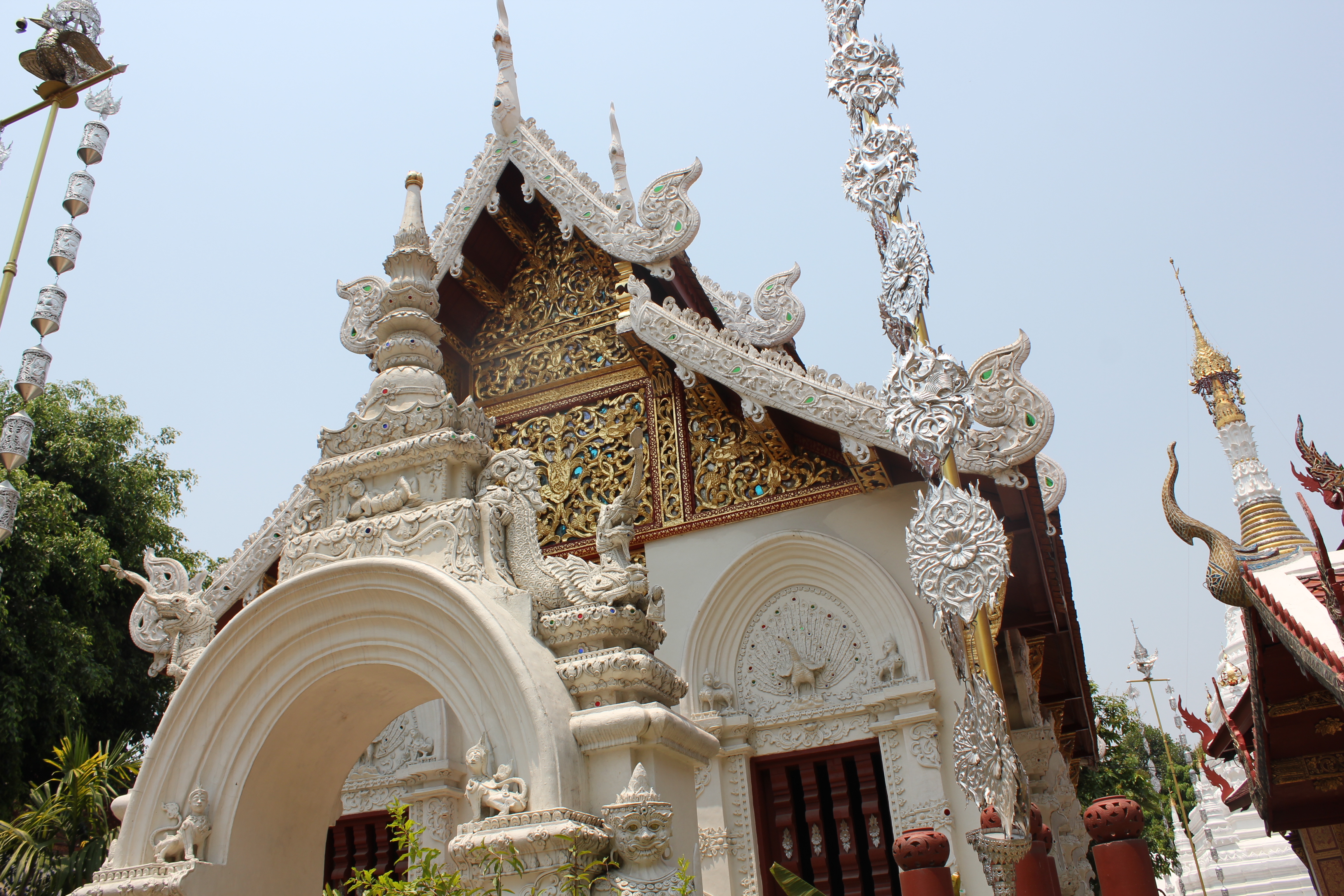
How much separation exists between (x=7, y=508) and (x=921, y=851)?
5.50 metres

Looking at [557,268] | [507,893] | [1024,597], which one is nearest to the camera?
[507,893]

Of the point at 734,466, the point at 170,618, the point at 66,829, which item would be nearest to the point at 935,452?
the point at 734,466

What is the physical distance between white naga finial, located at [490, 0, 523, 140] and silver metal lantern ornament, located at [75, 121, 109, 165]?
311 centimetres

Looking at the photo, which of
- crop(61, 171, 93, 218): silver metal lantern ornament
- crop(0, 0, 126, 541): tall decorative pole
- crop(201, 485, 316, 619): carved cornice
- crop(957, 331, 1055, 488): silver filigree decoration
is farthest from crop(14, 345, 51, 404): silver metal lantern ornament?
crop(957, 331, 1055, 488): silver filigree decoration

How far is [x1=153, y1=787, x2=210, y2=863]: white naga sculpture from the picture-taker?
4688mm

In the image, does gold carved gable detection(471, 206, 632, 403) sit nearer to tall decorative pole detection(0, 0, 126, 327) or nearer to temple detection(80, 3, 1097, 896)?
temple detection(80, 3, 1097, 896)

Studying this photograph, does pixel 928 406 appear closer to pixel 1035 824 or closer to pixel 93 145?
pixel 1035 824

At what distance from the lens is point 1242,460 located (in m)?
14.8

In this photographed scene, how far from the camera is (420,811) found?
300 inches

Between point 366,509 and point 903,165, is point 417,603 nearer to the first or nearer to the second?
point 366,509

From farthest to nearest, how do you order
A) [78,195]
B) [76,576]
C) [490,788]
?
1. [76,576]
2. [78,195]
3. [490,788]

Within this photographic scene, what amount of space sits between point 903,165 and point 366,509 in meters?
3.34

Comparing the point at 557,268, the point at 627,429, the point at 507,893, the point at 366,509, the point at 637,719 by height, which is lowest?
→ the point at 507,893

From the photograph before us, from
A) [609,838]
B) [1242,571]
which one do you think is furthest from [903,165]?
[609,838]
